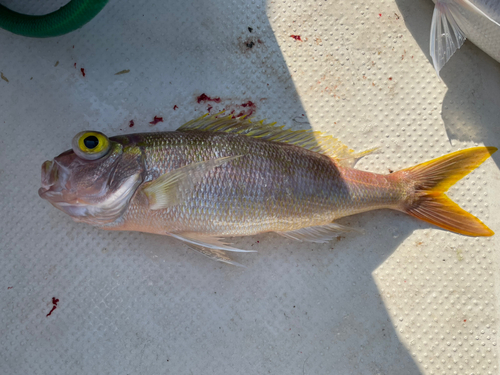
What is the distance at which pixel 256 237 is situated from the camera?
2.14 metres

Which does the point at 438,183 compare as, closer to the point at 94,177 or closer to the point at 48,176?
the point at 94,177

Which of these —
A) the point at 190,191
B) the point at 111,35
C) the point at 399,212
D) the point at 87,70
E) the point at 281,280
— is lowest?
the point at 281,280

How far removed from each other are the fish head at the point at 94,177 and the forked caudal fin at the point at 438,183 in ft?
5.27

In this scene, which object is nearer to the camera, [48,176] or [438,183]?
[48,176]

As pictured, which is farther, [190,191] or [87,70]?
[87,70]

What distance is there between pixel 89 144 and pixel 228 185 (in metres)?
0.75

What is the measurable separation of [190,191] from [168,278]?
67cm

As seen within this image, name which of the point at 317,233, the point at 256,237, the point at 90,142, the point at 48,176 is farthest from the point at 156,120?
the point at 317,233

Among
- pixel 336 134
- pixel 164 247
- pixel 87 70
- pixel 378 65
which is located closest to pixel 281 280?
pixel 164 247

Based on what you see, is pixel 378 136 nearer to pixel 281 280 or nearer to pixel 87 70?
pixel 281 280

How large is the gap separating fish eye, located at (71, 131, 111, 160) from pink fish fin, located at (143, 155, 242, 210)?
31 cm

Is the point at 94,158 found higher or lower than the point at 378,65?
lower

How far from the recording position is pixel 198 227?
6.13 feet

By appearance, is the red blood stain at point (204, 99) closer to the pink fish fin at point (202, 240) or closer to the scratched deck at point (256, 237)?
the scratched deck at point (256, 237)
